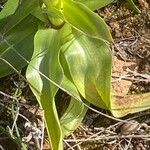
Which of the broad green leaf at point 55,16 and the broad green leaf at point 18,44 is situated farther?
the broad green leaf at point 18,44

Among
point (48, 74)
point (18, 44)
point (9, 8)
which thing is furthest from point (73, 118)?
point (9, 8)

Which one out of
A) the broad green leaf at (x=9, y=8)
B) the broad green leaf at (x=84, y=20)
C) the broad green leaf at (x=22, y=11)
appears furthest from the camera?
the broad green leaf at (x=9, y=8)

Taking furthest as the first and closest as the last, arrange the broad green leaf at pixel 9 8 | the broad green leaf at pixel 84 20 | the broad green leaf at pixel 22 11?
the broad green leaf at pixel 9 8
the broad green leaf at pixel 22 11
the broad green leaf at pixel 84 20

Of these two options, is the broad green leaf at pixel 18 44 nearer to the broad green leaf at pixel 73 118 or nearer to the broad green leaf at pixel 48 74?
the broad green leaf at pixel 48 74

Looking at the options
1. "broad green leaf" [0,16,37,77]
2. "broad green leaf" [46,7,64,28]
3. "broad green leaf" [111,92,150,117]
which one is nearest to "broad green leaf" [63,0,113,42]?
"broad green leaf" [46,7,64,28]

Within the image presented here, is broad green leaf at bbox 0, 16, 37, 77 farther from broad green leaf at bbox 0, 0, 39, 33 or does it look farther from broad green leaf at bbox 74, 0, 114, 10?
broad green leaf at bbox 74, 0, 114, 10

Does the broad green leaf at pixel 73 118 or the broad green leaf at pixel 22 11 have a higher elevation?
the broad green leaf at pixel 22 11

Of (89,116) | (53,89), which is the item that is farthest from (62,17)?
(89,116)

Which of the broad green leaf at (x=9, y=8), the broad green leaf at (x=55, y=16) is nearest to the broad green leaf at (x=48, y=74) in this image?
the broad green leaf at (x=55, y=16)

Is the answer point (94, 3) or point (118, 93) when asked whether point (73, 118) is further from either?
point (94, 3)
